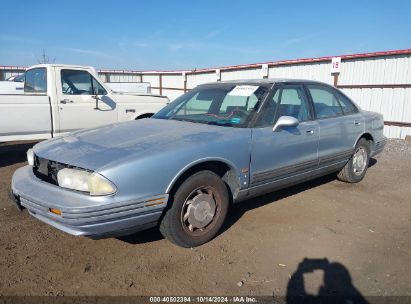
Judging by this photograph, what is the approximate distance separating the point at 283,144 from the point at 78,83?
4.75m

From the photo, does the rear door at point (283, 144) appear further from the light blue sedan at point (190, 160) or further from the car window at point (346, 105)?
the car window at point (346, 105)

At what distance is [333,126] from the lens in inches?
189

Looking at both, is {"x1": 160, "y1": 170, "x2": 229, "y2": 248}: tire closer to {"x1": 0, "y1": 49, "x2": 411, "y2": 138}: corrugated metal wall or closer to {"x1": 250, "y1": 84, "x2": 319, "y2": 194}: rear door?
{"x1": 250, "y1": 84, "x2": 319, "y2": 194}: rear door

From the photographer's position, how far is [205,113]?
4.37m

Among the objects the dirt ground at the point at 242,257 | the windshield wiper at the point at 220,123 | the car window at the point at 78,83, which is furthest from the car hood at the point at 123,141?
the car window at the point at 78,83

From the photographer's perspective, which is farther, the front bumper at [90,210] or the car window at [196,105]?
the car window at [196,105]

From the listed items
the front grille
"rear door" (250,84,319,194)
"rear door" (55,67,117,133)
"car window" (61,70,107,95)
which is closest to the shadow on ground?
"rear door" (250,84,319,194)

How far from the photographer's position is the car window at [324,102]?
4742 millimetres

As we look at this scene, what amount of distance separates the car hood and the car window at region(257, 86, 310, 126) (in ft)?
1.73

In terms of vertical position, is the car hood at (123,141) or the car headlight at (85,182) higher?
the car hood at (123,141)

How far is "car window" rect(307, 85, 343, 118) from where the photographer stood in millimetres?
4742

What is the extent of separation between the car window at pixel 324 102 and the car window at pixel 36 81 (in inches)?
194

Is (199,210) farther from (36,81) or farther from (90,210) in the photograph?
(36,81)

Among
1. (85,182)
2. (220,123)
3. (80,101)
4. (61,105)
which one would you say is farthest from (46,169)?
(80,101)
